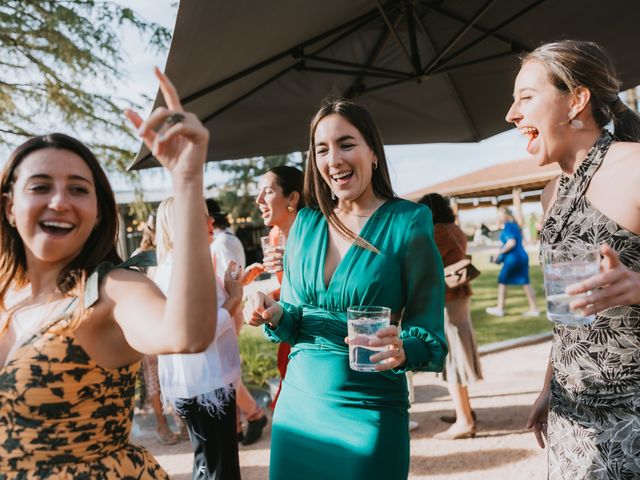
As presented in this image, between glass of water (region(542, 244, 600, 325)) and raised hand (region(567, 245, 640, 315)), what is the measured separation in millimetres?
27

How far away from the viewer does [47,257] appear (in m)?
1.46

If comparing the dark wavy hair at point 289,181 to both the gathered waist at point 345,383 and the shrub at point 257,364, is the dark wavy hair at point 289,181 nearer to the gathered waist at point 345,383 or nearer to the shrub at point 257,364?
the gathered waist at point 345,383

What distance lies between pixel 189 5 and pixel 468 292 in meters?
3.49

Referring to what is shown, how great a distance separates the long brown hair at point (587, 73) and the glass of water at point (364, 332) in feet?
3.10

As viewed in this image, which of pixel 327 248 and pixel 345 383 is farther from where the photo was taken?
pixel 327 248

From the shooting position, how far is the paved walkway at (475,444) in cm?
392

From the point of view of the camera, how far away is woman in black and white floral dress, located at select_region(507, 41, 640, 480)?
1.47 meters

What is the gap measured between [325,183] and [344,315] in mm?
624

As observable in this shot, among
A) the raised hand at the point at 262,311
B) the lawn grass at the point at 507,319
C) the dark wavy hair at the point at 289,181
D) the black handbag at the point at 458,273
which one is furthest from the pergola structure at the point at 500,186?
the raised hand at the point at 262,311

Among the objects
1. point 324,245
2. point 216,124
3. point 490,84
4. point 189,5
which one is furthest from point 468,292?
point 189,5

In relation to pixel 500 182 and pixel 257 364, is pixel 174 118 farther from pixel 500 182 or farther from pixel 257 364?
pixel 500 182

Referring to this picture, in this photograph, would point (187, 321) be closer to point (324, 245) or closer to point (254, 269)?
point (324, 245)

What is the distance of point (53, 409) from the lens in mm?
1352

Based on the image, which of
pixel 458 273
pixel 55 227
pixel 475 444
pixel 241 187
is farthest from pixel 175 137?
pixel 241 187
